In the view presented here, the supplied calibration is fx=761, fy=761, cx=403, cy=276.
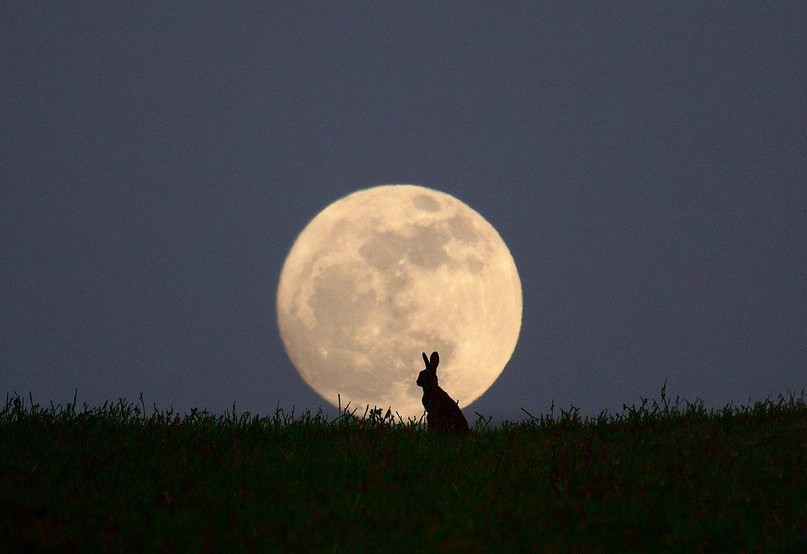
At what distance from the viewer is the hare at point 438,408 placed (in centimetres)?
915

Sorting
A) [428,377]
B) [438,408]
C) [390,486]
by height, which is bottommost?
[390,486]

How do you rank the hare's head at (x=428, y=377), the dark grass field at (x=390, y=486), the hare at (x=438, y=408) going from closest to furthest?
the dark grass field at (x=390, y=486)
the hare at (x=438, y=408)
the hare's head at (x=428, y=377)

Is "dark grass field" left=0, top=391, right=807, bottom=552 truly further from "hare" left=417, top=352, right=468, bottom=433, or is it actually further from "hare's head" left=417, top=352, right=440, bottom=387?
"hare's head" left=417, top=352, right=440, bottom=387

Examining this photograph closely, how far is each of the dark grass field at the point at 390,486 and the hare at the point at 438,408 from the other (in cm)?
37

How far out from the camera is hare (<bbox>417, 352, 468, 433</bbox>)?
915 centimetres

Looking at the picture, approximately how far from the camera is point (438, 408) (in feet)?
31.3

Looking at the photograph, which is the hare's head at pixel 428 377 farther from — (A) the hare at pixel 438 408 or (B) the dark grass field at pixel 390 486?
(B) the dark grass field at pixel 390 486

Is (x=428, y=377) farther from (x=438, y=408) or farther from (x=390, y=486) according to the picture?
(x=390, y=486)

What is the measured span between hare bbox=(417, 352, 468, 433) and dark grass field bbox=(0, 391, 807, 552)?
369mm

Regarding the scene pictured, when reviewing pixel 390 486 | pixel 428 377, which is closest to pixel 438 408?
pixel 428 377

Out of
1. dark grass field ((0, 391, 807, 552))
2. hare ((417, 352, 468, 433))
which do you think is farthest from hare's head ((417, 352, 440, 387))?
dark grass field ((0, 391, 807, 552))

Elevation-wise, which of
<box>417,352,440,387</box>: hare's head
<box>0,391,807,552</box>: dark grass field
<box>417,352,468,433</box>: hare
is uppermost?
<box>417,352,440,387</box>: hare's head

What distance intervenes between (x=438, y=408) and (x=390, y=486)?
3270 mm

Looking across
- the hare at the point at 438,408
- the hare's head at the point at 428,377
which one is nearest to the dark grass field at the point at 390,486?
the hare at the point at 438,408
